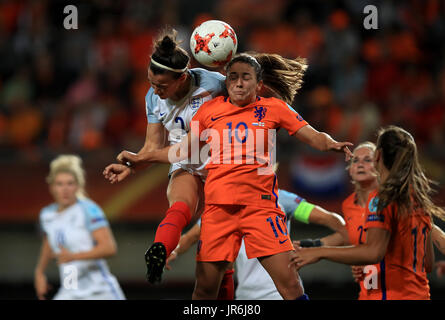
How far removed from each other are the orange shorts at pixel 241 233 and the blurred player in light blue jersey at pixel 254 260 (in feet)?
2.52

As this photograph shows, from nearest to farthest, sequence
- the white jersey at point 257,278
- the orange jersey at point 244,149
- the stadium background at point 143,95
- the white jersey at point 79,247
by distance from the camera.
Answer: the orange jersey at point 244,149 → the white jersey at point 257,278 → the white jersey at point 79,247 → the stadium background at point 143,95

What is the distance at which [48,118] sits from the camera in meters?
8.49

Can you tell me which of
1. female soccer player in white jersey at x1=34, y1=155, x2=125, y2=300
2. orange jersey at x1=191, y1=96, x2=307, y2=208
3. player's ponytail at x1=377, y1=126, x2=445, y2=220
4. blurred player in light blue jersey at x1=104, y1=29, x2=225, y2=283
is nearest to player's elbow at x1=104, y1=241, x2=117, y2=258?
female soccer player in white jersey at x1=34, y1=155, x2=125, y2=300

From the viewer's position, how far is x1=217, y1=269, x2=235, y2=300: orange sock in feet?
14.8

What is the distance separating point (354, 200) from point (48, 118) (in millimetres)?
5001

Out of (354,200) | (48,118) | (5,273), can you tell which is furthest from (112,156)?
(354,200)

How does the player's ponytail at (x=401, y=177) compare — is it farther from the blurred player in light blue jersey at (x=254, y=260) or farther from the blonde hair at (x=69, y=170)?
the blonde hair at (x=69, y=170)

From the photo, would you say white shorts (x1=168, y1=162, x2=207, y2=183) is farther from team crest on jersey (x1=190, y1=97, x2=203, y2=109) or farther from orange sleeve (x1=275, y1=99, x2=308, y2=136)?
orange sleeve (x1=275, y1=99, x2=308, y2=136)

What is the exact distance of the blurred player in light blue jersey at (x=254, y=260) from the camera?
4.58 metres

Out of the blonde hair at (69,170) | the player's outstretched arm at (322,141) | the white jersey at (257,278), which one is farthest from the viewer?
the blonde hair at (69,170)

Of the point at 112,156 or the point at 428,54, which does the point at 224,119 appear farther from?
the point at 428,54

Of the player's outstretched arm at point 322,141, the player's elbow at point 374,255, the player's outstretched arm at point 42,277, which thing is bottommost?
the player's outstretched arm at point 42,277

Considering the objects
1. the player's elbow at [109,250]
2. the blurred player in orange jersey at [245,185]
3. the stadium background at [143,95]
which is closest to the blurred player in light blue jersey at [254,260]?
the blurred player in orange jersey at [245,185]

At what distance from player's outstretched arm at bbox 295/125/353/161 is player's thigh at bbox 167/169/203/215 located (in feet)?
2.61
